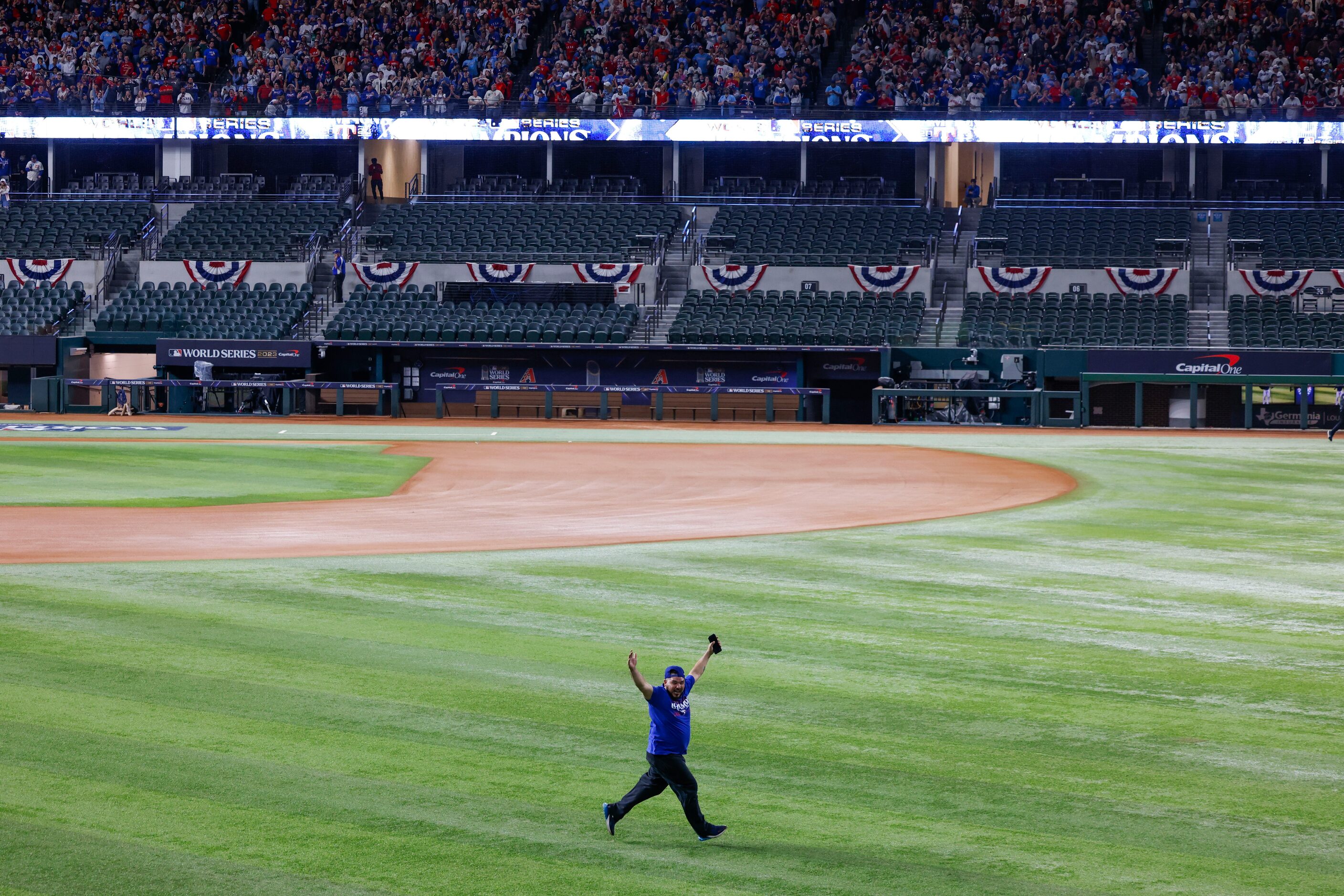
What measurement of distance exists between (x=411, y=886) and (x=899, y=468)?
23039 millimetres

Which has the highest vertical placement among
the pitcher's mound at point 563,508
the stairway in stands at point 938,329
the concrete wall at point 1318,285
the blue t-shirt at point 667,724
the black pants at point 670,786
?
the concrete wall at point 1318,285

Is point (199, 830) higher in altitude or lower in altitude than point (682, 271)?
lower

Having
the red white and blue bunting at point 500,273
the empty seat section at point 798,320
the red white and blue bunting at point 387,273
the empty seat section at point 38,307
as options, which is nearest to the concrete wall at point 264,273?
the empty seat section at point 38,307

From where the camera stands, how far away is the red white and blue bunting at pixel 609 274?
46.8m

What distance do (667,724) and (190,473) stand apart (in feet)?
72.4

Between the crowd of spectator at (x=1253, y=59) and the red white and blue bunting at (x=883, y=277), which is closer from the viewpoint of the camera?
the red white and blue bunting at (x=883, y=277)

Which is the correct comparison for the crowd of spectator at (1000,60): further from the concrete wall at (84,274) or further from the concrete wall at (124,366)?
the concrete wall at (84,274)

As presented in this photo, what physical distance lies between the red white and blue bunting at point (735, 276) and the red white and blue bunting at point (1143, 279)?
11.2 m

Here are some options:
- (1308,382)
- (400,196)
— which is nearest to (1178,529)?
(1308,382)

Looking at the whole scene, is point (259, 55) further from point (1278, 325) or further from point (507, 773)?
point (507, 773)

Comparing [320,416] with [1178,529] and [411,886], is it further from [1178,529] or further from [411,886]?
[411,886]

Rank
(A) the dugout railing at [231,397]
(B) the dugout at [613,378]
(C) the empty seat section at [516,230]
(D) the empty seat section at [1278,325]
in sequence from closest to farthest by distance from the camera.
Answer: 1. (D) the empty seat section at [1278,325]
2. (B) the dugout at [613,378]
3. (A) the dugout railing at [231,397]
4. (C) the empty seat section at [516,230]

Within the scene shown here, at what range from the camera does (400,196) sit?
5478cm

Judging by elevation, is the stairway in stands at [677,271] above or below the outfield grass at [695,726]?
above
